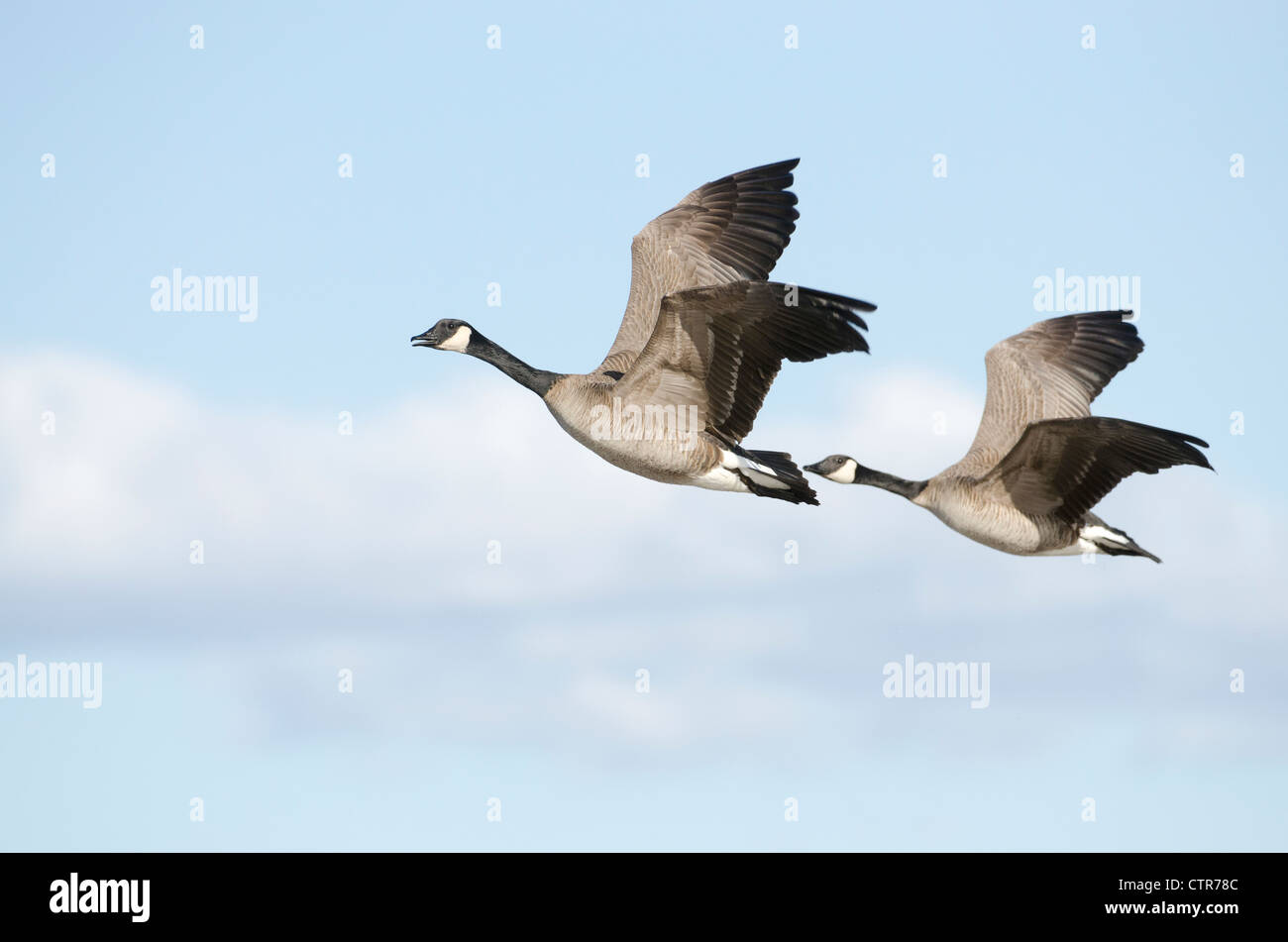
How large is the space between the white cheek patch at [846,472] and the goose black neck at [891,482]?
0.18ft

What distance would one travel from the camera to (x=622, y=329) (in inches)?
565

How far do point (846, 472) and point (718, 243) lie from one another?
7.38 feet

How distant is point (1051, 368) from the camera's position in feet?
48.4

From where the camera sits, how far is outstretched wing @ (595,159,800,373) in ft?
47.3

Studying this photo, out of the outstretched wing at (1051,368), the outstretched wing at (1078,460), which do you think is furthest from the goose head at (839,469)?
the outstretched wing at (1078,460)

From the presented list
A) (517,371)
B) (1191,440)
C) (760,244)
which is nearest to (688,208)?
(760,244)

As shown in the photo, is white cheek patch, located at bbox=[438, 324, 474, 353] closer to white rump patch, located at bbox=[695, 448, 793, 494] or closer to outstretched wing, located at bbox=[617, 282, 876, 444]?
outstretched wing, located at bbox=[617, 282, 876, 444]

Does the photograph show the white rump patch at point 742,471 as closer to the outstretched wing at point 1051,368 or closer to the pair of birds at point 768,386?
the pair of birds at point 768,386

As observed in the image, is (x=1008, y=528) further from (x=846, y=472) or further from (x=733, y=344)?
(x=733, y=344)

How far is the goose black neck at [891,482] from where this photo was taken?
44.7ft

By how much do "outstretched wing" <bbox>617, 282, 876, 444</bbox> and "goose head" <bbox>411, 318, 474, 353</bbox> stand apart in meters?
1.83

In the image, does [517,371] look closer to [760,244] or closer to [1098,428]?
[760,244]

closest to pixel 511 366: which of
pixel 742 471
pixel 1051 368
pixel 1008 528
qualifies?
pixel 742 471

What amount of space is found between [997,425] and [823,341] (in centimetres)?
316
